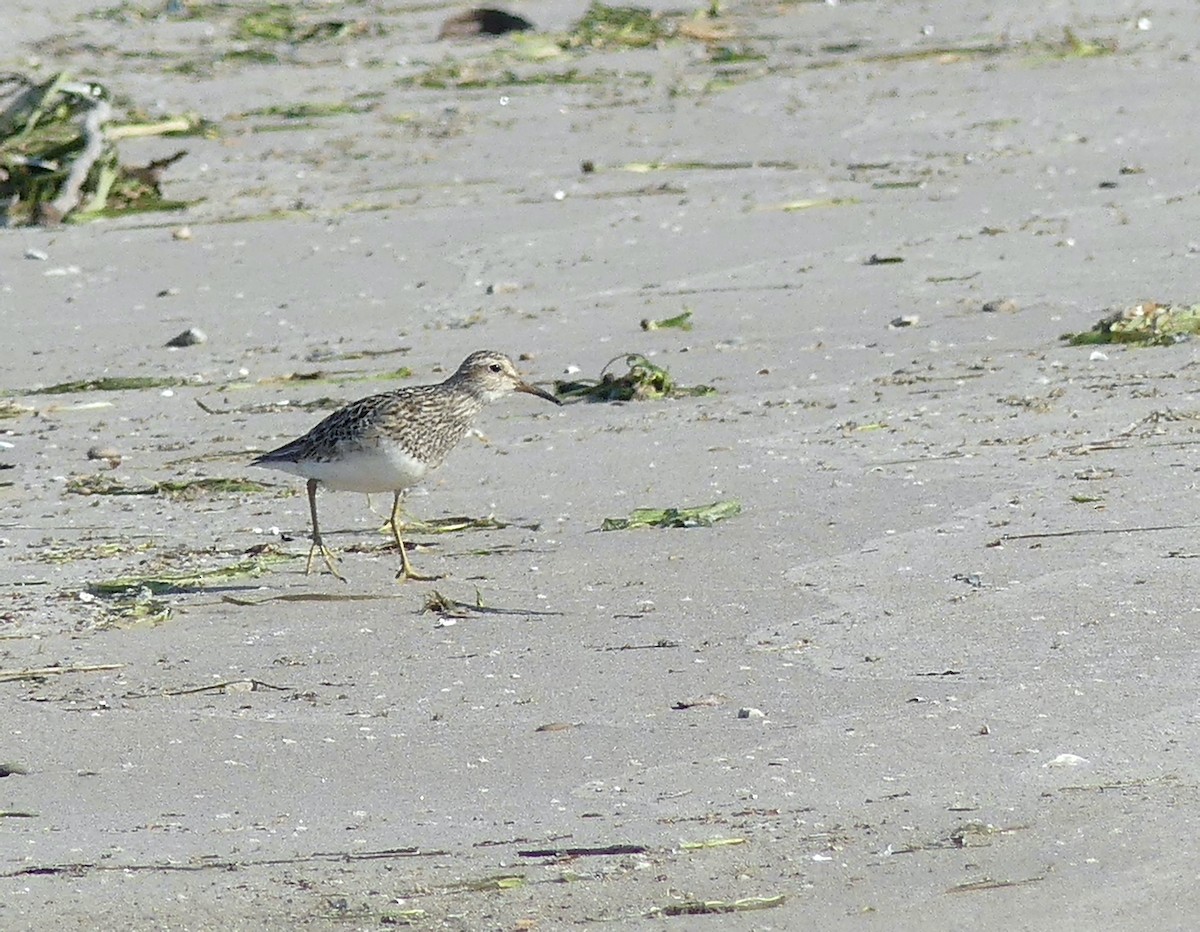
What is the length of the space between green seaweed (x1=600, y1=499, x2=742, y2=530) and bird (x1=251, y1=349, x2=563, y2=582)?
1.92 feet

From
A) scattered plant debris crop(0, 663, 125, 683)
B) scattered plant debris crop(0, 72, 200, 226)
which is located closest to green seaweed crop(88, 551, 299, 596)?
scattered plant debris crop(0, 663, 125, 683)

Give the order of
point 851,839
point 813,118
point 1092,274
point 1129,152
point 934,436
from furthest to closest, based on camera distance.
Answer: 1. point 813,118
2. point 1129,152
3. point 1092,274
4. point 934,436
5. point 851,839

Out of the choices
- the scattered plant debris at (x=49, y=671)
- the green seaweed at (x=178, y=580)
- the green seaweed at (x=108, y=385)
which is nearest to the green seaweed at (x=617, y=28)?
the green seaweed at (x=108, y=385)

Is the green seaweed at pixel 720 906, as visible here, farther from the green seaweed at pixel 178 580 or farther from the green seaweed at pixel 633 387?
the green seaweed at pixel 633 387

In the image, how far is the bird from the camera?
692 cm

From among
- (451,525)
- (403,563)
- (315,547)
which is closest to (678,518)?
(451,525)

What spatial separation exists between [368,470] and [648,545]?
0.87 m

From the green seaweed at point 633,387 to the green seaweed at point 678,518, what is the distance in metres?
1.54

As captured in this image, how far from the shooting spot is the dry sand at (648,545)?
4285mm

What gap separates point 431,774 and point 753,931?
3.88ft

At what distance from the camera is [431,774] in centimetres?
488

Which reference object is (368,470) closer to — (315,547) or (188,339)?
(315,547)

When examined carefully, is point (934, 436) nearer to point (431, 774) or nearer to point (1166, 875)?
point (431, 774)

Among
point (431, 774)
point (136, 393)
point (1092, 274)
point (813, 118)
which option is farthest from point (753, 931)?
point (813, 118)
